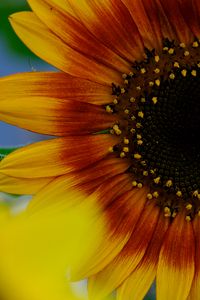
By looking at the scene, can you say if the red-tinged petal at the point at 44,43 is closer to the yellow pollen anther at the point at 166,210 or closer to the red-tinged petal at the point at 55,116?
the red-tinged petal at the point at 55,116

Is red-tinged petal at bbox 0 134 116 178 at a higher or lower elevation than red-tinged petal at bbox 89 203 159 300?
higher

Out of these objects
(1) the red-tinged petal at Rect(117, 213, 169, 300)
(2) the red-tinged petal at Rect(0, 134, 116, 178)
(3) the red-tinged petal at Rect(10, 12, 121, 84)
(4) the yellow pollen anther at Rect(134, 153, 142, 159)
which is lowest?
(1) the red-tinged petal at Rect(117, 213, 169, 300)

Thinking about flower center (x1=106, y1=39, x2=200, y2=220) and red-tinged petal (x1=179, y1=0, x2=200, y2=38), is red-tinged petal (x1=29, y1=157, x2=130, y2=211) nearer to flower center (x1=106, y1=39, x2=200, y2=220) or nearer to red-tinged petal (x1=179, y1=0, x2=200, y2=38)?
flower center (x1=106, y1=39, x2=200, y2=220)

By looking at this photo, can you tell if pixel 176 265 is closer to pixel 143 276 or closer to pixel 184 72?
pixel 143 276

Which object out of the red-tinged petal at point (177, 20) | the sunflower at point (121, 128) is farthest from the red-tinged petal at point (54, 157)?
the red-tinged petal at point (177, 20)

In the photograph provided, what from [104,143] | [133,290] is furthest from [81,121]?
[133,290]

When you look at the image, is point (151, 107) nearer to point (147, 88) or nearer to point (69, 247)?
point (147, 88)

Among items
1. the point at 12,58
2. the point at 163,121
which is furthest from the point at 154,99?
the point at 12,58

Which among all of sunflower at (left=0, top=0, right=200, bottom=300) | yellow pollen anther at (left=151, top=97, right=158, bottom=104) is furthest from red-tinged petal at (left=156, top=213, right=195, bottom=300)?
yellow pollen anther at (left=151, top=97, right=158, bottom=104)
